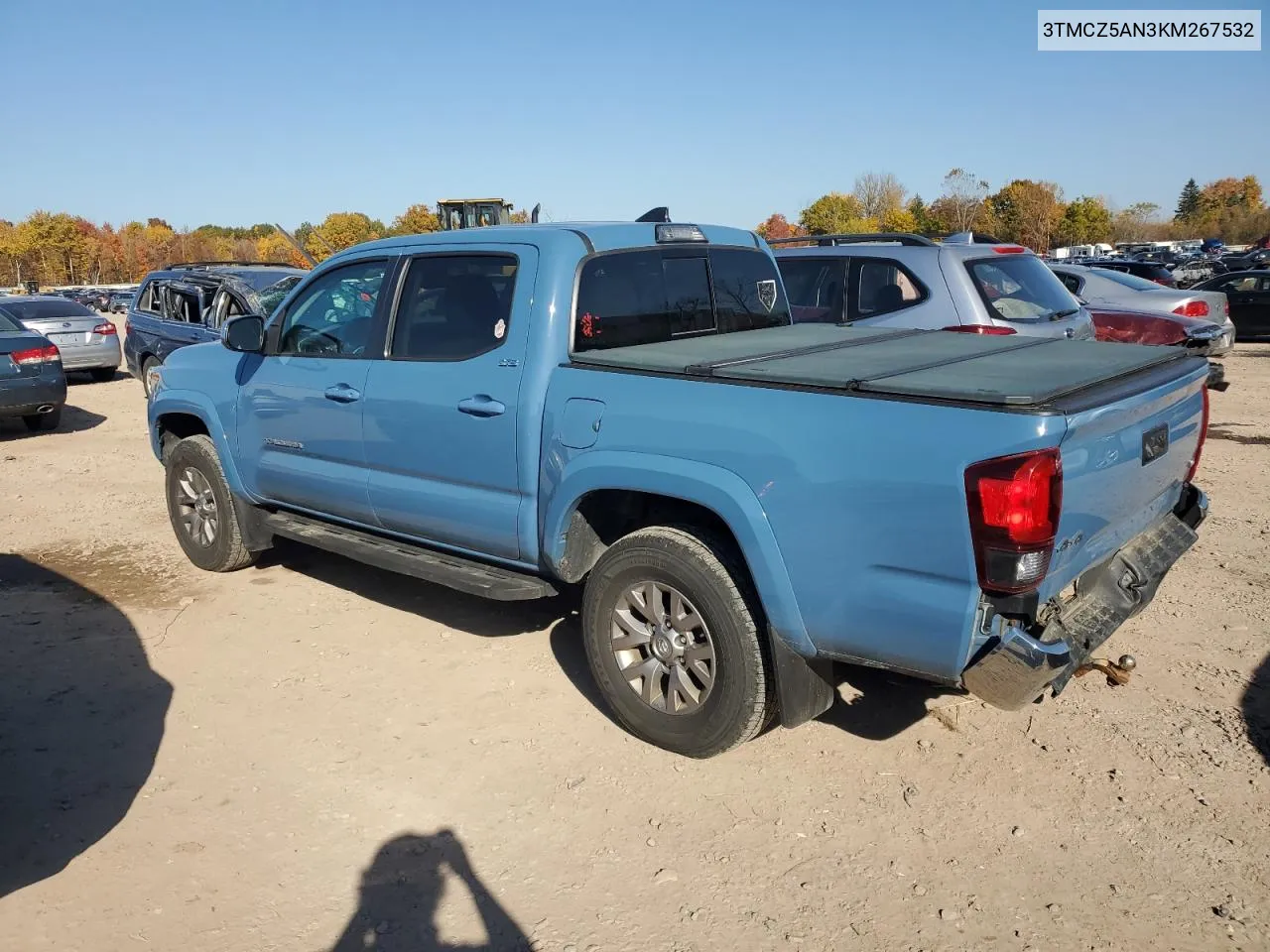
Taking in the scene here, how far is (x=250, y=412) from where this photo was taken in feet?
19.0

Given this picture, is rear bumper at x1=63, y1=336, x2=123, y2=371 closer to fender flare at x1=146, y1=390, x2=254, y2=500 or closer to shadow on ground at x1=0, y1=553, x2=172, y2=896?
fender flare at x1=146, y1=390, x2=254, y2=500

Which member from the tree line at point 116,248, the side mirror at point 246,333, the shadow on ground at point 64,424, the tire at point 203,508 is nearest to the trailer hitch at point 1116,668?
the side mirror at point 246,333

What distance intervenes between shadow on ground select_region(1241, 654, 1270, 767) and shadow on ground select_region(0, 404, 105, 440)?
1247 centimetres

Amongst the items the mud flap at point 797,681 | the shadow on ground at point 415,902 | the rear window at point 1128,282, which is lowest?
the shadow on ground at point 415,902

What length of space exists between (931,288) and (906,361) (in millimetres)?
3684

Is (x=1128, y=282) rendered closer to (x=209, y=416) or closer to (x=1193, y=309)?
(x=1193, y=309)

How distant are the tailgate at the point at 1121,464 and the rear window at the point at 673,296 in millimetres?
2076

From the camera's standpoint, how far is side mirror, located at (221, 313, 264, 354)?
561cm

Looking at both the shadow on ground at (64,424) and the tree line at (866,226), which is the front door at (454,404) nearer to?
the shadow on ground at (64,424)

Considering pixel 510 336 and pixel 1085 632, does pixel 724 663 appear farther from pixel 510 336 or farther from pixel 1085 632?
pixel 510 336

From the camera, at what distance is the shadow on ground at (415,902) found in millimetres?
2979

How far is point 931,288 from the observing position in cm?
722

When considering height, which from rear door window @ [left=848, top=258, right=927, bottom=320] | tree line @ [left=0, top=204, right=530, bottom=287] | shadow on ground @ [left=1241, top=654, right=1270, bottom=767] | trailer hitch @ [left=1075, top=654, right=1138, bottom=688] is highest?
tree line @ [left=0, top=204, right=530, bottom=287]

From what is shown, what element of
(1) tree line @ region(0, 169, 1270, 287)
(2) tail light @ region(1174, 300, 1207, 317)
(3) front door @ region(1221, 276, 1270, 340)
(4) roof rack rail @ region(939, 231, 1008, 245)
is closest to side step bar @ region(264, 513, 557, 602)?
(4) roof rack rail @ region(939, 231, 1008, 245)
